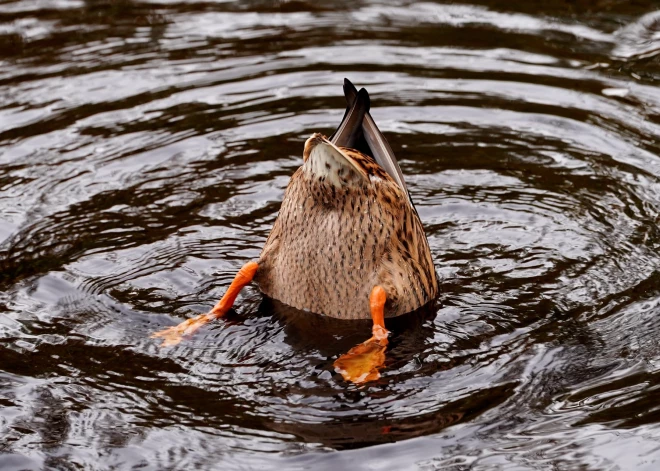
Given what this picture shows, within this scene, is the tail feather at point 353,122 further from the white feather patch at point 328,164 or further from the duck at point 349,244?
the white feather patch at point 328,164

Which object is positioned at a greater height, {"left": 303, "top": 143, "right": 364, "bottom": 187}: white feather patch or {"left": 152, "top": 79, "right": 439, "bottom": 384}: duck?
{"left": 303, "top": 143, "right": 364, "bottom": 187}: white feather patch

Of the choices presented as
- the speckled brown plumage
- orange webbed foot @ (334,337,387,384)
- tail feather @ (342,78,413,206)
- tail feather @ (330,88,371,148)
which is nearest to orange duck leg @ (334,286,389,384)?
orange webbed foot @ (334,337,387,384)

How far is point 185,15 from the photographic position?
10.6 metres

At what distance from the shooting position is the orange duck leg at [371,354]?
530 centimetres

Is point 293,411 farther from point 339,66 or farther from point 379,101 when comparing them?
point 339,66

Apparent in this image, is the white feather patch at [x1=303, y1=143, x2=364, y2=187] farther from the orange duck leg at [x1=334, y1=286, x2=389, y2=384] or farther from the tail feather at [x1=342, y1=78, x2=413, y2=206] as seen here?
the orange duck leg at [x1=334, y1=286, x2=389, y2=384]

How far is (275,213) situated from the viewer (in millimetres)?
7285

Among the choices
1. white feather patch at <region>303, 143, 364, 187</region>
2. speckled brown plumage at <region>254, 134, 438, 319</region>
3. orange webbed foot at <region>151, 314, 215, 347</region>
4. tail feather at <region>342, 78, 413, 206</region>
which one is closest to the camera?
white feather patch at <region>303, 143, 364, 187</region>

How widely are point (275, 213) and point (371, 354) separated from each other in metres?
2.00

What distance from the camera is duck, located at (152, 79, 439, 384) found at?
573 cm

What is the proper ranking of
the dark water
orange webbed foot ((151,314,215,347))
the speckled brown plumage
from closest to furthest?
the dark water
orange webbed foot ((151,314,215,347))
the speckled brown plumage

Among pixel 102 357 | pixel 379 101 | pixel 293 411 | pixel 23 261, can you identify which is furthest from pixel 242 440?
pixel 379 101

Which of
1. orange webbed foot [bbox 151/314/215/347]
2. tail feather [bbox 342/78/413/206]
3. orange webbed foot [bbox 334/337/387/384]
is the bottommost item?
→ orange webbed foot [bbox 334/337/387/384]

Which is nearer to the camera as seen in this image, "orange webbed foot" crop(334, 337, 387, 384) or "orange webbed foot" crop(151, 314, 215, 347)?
"orange webbed foot" crop(334, 337, 387, 384)
